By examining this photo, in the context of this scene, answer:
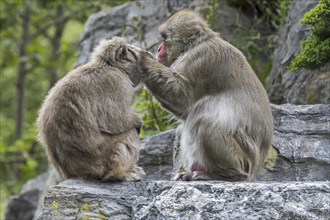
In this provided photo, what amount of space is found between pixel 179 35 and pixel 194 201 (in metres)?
1.94

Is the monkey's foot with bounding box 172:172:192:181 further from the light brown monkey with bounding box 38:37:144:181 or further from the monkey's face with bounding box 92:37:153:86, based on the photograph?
the monkey's face with bounding box 92:37:153:86

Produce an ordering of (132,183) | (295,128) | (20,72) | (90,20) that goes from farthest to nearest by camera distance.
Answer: (20,72) → (90,20) → (295,128) → (132,183)

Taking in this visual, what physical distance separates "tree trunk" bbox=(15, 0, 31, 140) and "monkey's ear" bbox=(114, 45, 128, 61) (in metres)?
11.0

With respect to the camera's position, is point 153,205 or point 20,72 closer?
point 153,205

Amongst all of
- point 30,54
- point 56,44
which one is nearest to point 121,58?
point 30,54

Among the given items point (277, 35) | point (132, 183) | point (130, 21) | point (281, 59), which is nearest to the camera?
point (132, 183)

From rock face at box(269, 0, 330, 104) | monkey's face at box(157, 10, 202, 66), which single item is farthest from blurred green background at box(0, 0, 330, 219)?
monkey's face at box(157, 10, 202, 66)

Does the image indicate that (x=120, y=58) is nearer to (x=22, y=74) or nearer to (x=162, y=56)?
(x=162, y=56)

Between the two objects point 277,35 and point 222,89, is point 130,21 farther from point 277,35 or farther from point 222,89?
point 222,89

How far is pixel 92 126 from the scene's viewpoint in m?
6.30

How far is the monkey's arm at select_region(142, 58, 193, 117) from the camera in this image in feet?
21.6

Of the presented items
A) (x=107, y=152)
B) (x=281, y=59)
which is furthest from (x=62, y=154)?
(x=281, y=59)

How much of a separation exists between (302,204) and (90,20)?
866 centimetres

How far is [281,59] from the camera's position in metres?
10.2
